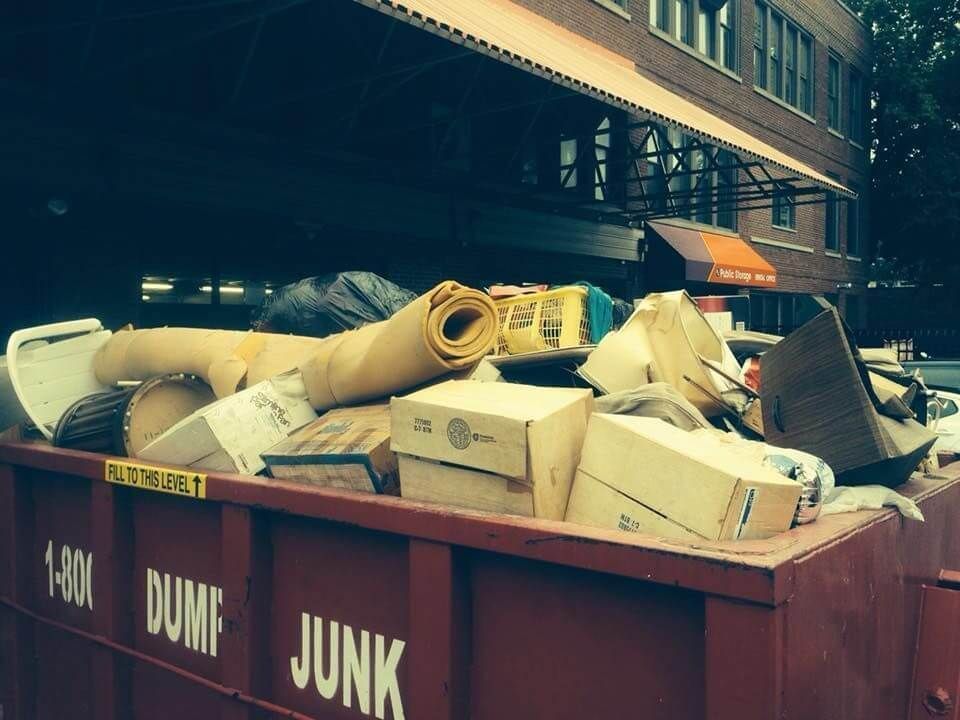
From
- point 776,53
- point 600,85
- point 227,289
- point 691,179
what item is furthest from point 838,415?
point 776,53

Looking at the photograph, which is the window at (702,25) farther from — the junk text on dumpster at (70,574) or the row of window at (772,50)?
the junk text on dumpster at (70,574)

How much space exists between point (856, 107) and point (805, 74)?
4705 millimetres

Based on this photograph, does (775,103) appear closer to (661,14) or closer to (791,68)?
(791,68)

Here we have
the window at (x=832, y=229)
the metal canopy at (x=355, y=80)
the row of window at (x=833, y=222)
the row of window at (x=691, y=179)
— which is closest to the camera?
the metal canopy at (x=355, y=80)

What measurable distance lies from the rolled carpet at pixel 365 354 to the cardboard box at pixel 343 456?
0.19 m

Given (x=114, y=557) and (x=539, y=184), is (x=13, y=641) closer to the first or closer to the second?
(x=114, y=557)

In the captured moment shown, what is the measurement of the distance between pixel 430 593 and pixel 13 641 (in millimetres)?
2111

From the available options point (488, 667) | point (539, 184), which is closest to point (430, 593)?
point (488, 667)

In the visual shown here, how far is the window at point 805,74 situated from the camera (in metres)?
23.4

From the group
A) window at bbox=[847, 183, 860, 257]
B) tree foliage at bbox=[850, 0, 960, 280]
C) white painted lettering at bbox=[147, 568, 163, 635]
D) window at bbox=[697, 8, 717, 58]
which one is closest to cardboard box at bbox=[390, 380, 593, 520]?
white painted lettering at bbox=[147, 568, 163, 635]

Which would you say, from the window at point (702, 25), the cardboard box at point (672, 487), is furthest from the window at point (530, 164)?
the cardboard box at point (672, 487)

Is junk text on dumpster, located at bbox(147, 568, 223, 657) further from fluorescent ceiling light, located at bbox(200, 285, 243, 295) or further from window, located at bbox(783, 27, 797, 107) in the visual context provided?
window, located at bbox(783, 27, 797, 107)

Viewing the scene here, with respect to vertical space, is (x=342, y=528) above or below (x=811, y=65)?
below

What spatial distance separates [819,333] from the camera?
8.97 ft
